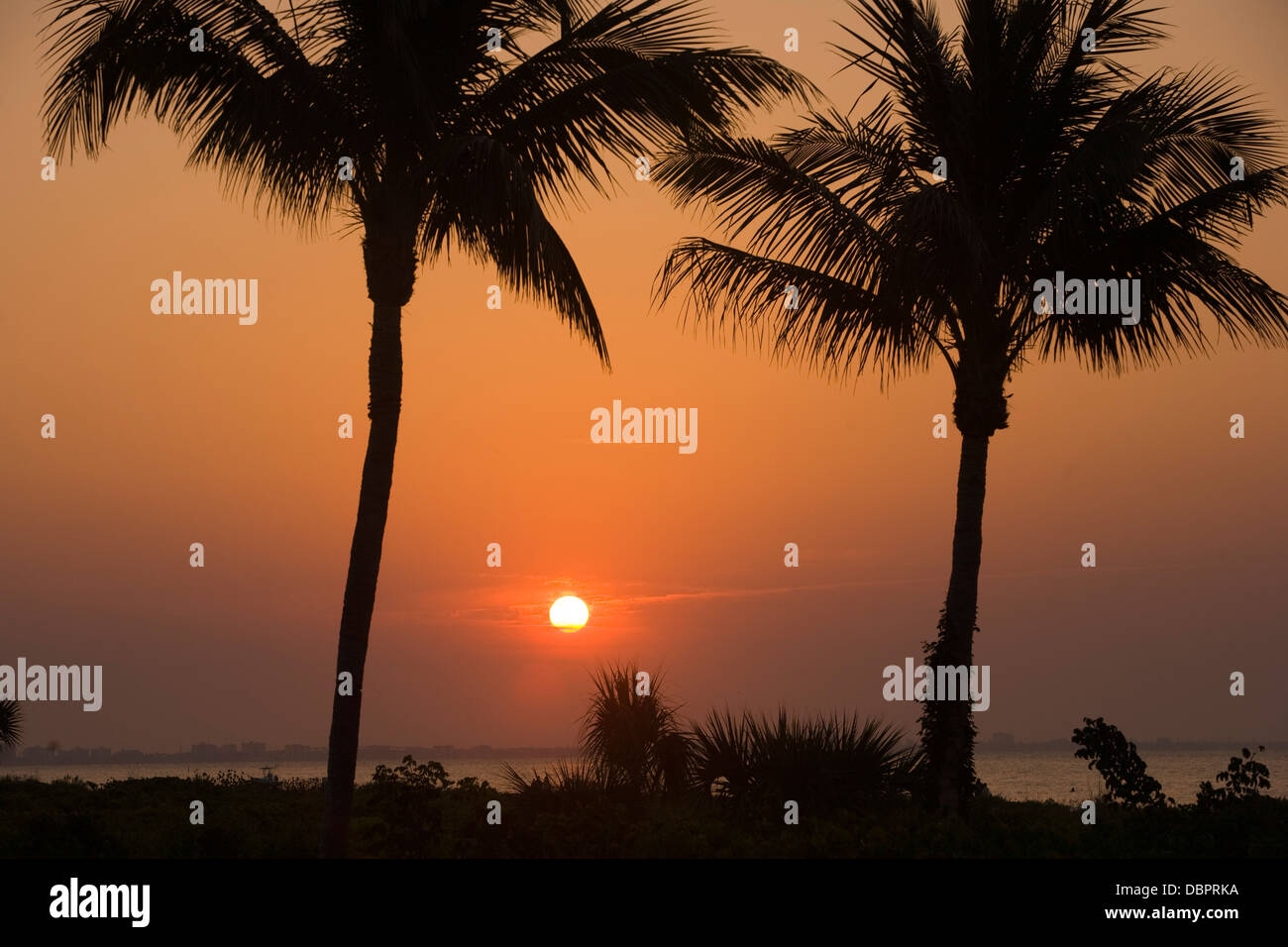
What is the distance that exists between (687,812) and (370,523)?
Answer: 572 centimetres

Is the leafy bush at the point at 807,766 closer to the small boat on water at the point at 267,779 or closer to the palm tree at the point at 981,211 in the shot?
the palm tree at the point at 981,211

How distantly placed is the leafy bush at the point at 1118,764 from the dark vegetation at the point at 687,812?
0.06ft

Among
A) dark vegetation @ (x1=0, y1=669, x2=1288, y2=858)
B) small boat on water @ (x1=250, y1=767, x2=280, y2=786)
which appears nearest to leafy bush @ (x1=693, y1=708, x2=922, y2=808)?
dark vegetation @ (x1=0, y1=669, x2=1288, y2=858)

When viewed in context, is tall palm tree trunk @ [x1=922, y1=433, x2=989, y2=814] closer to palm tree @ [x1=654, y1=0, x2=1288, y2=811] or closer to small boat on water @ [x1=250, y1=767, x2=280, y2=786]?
palm tree @ [x1=654, y1=0, x2=1288, y2=811]

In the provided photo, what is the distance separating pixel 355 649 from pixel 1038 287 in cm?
934

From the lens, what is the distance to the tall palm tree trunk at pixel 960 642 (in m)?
15.0

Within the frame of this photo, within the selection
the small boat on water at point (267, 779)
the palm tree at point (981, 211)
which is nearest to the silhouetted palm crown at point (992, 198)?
the palm tree at point (981, 211)

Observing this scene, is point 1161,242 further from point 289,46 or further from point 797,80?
point 289,46

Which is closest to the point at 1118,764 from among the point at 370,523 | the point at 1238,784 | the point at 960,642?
the point at 1238,784

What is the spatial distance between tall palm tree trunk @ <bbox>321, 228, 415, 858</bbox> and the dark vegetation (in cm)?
132

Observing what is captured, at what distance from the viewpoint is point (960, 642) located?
1502 cm

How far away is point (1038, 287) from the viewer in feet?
49.2

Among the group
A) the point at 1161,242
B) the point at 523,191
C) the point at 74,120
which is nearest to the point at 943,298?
the point at 1161,242

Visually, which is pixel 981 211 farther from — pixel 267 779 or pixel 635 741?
pixel 267 779
